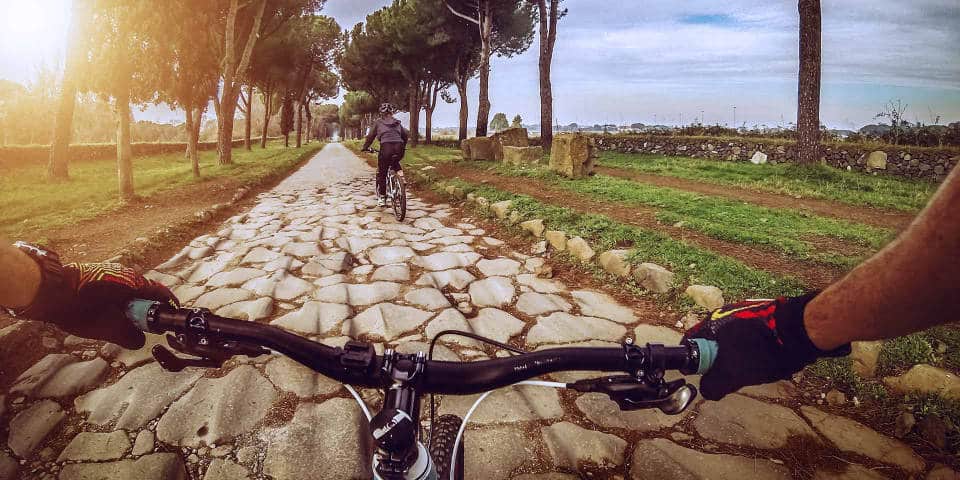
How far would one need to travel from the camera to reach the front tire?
107 cm

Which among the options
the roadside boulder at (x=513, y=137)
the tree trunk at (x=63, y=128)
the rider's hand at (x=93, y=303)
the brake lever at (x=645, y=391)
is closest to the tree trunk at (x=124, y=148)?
the tree trunk at (x=63, y=128)

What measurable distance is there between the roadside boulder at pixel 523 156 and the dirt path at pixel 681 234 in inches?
96.0

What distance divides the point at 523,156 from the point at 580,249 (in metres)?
7.80

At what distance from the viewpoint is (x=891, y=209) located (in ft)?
23.0

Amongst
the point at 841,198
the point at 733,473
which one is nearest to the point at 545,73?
the point at 841,198

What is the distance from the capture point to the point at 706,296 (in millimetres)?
3234

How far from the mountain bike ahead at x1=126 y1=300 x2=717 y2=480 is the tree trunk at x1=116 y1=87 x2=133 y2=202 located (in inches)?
374

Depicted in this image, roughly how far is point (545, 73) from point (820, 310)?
59.8ft

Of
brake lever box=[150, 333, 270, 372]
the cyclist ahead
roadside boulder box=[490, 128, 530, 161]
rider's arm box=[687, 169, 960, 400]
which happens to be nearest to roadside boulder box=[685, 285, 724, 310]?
rider's arm box=[687, 169, 960, 400]

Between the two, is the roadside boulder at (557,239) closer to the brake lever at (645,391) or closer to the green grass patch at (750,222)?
the green grass patch at (750,222)

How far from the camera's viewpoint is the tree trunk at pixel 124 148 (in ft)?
26.7

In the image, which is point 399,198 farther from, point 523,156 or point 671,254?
point 523,156

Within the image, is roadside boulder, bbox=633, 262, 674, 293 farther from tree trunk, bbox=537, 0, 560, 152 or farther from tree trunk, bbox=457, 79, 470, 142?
tree trunk, bbox=457, 79, 470, 142

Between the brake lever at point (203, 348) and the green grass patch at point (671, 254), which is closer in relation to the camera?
the brake lever at point (203, 348)
